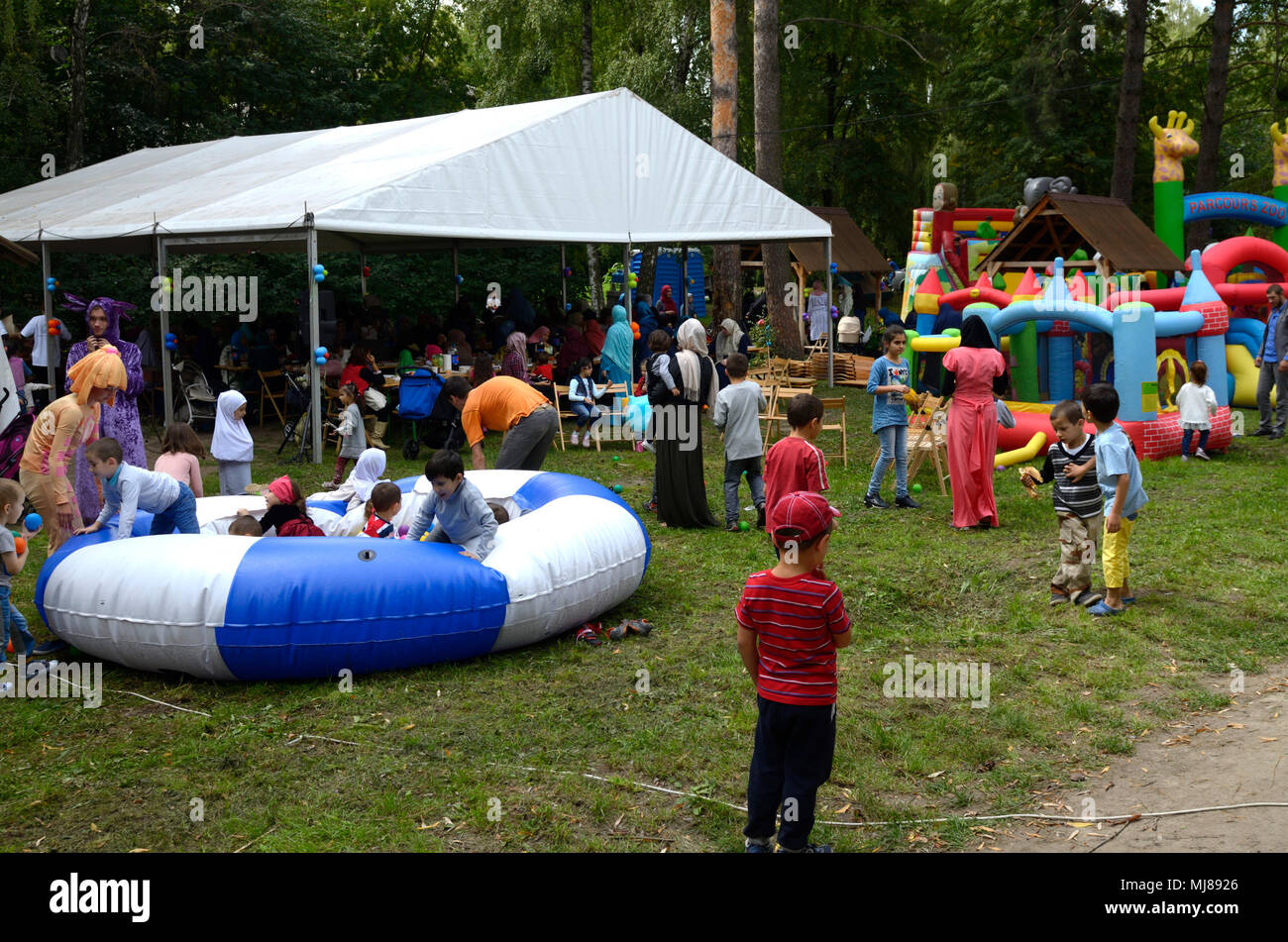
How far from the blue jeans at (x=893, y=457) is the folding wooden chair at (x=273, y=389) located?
8808 millimetres

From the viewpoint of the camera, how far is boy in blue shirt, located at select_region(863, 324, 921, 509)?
36.2 ft

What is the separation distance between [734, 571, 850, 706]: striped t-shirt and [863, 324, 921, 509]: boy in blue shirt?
6802 mm

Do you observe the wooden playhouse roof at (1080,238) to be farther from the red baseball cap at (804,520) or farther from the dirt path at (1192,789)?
the red baseball cap at (804,520)

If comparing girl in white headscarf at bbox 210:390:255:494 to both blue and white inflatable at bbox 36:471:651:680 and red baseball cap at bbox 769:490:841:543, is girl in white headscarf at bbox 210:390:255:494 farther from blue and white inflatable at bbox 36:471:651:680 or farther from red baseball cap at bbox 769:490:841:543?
red baseball cap at bbox 769:490:841:543

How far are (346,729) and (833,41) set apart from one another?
26.5 metres

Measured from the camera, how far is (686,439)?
1052cm

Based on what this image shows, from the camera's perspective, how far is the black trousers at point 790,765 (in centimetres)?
439

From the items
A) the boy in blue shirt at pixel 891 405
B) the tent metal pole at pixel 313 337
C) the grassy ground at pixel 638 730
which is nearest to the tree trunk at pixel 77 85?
the tent metal pole at pixel 313 337

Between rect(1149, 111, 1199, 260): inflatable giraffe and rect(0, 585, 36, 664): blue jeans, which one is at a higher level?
rect(1149, 111, 1199, 260): inflatable giraffe

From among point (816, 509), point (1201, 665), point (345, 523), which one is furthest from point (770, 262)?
point (816, 509)

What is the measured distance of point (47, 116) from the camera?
72.0 feet

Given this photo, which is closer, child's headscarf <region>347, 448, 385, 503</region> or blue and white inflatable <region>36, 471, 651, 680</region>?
blue and white inflatable <region>36, 471, 651, 680</region>

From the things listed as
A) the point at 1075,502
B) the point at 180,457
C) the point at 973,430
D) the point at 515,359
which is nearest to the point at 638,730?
the point at 1075,502

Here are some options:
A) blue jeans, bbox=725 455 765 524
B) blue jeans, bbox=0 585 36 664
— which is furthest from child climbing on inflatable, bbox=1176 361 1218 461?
blue jeans, bbox=0 585 36 664
